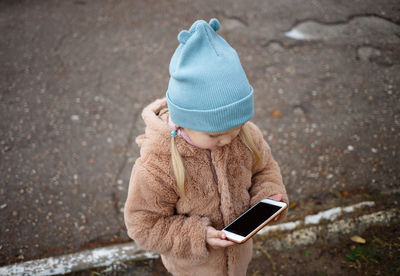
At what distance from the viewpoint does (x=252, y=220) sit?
162 cm

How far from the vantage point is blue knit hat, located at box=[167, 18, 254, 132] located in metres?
1.31

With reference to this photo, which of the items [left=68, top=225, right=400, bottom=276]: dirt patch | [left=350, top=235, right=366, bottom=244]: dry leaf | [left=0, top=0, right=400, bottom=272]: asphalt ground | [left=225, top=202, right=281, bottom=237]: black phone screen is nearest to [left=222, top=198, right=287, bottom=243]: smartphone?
[left=225, top=202, right=281, bottom=237]: black phone screen

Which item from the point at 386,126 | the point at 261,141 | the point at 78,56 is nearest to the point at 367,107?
the point at 386,126

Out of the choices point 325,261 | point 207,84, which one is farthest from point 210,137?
point 325,261

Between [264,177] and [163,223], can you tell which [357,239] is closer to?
[264,177]

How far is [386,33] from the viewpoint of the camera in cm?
479

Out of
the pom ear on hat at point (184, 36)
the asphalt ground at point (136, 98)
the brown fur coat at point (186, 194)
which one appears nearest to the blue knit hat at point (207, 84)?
the pom ear on hat at point (184, 36)

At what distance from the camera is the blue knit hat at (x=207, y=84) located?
4.28ft

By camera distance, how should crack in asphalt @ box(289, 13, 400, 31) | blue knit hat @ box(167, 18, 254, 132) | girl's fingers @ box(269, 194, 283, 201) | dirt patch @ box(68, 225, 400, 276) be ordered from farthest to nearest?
crack in asphalt @ box(289, 13, 400, 31), dirt patch @ box(68, 225, 400, 276), girl's fingers @ box(269, 194, 283, 201), blue knit hat @ box(167, 18, 254, 132)

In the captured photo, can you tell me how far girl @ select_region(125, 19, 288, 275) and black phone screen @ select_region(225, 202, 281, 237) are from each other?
0.26 feet

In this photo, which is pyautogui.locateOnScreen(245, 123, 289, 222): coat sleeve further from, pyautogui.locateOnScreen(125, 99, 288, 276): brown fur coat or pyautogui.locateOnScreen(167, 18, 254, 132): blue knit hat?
pyautogui.locateOnScreen(167, 18, 254, 132): blue knit hat

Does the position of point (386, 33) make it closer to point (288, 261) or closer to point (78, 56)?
point (288, 261)

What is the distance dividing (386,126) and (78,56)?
14.9ft

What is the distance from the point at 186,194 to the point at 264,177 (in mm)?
578
